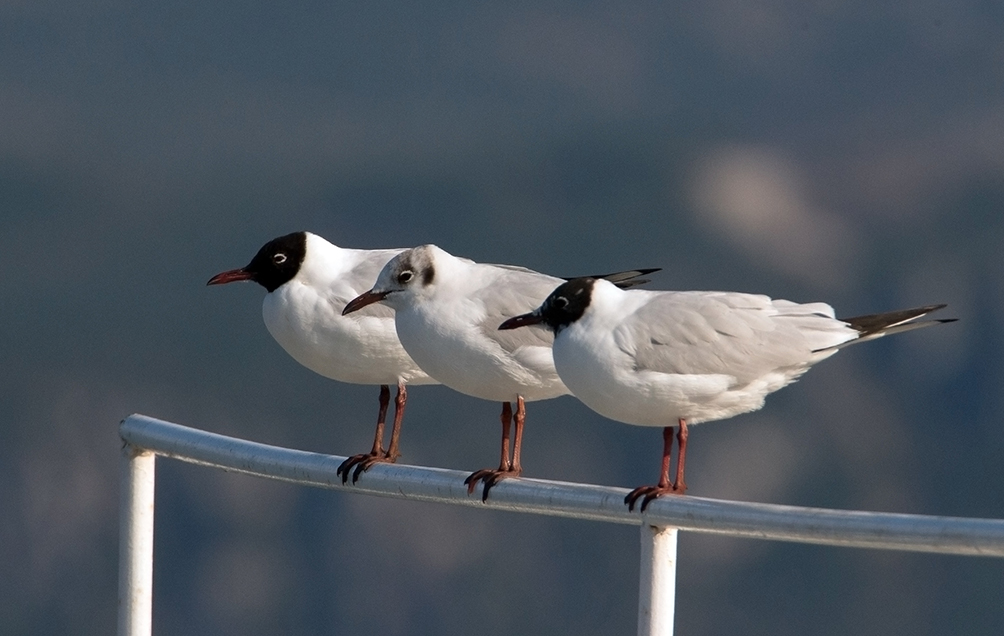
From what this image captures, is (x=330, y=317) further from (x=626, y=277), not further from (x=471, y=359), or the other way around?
(x=626, y=277)

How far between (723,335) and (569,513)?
82 cm

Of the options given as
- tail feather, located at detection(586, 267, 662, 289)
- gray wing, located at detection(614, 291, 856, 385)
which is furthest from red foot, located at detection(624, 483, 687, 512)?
tail feather, located at detection(586, 267, 662, 289)

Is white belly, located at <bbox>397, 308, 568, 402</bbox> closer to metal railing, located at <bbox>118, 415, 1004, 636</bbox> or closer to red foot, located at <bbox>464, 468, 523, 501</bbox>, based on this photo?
red foot, located at <bbox>464, 468, 523, 501</bbox>

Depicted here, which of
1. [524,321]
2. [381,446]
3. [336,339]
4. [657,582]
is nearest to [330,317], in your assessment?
[336,339]

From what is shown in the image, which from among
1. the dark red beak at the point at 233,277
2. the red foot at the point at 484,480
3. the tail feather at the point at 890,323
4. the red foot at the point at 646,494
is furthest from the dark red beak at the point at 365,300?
the tail feather at the point at 890,323

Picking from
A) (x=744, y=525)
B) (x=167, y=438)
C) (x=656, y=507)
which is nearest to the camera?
(x=744, y=525)

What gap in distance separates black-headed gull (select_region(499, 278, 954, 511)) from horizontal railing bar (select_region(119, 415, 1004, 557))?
43 cm

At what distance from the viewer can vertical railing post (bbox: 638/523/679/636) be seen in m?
2.01

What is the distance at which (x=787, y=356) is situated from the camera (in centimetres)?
293

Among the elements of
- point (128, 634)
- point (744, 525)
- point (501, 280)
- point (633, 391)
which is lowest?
point (128, 634)

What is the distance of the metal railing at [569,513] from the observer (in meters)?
1.72

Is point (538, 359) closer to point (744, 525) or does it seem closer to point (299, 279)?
point (299, 279)

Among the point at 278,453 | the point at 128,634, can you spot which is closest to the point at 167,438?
the point at 278,453

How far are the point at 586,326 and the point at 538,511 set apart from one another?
67 centimetres
